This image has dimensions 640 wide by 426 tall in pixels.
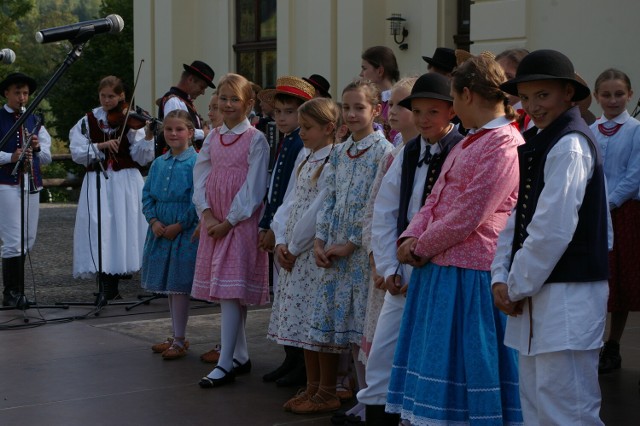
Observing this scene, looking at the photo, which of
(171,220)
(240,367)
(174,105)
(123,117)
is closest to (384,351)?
(240,367)

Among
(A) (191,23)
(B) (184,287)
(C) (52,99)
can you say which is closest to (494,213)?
(B) (184,287)

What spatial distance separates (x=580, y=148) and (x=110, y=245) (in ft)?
22.0

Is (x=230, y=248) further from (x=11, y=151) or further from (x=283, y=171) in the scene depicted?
(x=11, y=151)

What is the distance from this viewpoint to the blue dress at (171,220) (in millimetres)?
6906

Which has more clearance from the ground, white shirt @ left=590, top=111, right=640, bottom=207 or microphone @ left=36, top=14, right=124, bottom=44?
microphone @ left=36, top=14, right=124, bottom=44

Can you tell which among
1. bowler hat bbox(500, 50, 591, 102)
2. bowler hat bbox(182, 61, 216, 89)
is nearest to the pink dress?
bowler hat bbox(500, 50, 591, 102)

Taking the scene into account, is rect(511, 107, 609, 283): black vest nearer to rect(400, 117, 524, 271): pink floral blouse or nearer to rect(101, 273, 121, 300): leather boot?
rect(400, 117, 524, 271): pink floral blouse

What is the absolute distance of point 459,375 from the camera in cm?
412

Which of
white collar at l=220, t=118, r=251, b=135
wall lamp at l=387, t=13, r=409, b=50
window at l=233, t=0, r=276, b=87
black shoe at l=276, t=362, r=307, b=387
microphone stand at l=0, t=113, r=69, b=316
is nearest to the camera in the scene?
black shoe at l=276, t=362, r=307, b=387

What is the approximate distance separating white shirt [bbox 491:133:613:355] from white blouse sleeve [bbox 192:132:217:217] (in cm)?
298

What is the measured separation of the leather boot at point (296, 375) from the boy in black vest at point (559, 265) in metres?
2.42

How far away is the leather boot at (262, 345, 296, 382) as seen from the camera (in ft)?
20.6

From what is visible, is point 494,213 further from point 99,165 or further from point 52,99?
point 52,99

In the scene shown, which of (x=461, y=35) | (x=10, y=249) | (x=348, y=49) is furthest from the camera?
(x=348, y=49)
